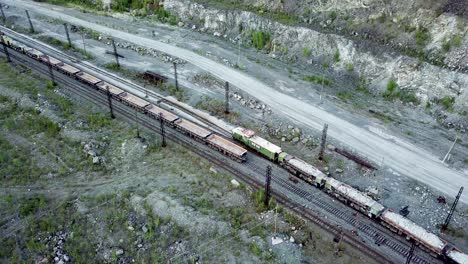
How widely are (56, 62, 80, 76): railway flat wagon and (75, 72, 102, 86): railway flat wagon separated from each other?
106cm

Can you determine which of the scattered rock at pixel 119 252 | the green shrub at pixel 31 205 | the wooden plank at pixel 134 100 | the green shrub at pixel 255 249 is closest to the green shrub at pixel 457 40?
the green shrub at pixel 255 249

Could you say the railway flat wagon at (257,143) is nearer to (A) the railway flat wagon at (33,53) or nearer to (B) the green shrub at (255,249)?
(B) the green shrub at (255,249)

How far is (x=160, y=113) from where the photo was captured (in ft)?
187

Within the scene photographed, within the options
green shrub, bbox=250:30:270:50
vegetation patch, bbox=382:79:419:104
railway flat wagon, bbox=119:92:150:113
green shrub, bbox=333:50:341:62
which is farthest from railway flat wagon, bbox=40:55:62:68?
vegetation patch, bbox=382:79:419:104

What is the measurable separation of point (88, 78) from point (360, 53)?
46.4 metres

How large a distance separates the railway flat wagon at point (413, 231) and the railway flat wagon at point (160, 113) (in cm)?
3096

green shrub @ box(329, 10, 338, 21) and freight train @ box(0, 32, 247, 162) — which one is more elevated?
green shrub @ box(329, 10, 338, 21)

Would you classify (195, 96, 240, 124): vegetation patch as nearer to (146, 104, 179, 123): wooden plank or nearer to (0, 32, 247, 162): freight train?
(0, 32, 247, 162): freight train

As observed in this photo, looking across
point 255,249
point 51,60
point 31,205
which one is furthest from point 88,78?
point 255,249

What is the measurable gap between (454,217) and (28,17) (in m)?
89.2

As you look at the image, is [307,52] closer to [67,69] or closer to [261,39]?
[261,39]

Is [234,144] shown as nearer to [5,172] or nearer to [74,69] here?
[5,172]

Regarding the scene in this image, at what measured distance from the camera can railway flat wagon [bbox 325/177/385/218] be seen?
42656 mm

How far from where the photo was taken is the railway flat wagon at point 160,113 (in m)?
57.1
